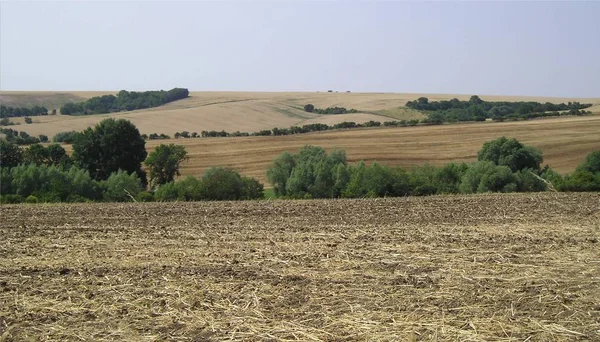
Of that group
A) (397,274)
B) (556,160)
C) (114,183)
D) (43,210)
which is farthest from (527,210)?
(556,160)

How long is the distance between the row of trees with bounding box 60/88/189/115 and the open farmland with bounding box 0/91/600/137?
2.37 meters

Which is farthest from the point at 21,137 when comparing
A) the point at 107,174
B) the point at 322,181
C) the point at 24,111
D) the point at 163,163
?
the point at 322,181

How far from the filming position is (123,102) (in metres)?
92.4

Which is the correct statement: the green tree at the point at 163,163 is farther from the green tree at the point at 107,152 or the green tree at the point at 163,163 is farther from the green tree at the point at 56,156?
the green tree at the point at 56,156

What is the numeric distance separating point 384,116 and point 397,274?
69198 millimetres

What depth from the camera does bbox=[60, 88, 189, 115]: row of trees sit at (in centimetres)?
8438

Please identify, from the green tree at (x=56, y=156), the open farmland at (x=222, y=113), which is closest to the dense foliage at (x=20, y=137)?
the open farmland at (x=222, y=113)

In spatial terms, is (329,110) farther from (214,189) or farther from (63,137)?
(214,189)

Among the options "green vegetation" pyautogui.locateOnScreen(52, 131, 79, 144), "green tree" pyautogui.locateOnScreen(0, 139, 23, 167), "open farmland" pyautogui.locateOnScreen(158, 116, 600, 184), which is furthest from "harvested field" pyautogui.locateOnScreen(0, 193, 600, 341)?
"green vegetation" pyautogui.locateOnScreen(52, 131, 79, 144)

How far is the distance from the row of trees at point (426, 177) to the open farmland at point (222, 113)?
3102 cm

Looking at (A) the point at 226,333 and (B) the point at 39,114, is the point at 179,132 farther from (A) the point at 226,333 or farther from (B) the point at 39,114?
(A) the point at 226,333

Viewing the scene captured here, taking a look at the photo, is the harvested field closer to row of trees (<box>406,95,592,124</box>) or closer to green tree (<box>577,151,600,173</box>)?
green tree (<box>577,151,600,173</box>)

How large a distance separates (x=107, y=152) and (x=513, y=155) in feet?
95.9

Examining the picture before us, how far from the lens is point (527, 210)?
18922 millimetres
